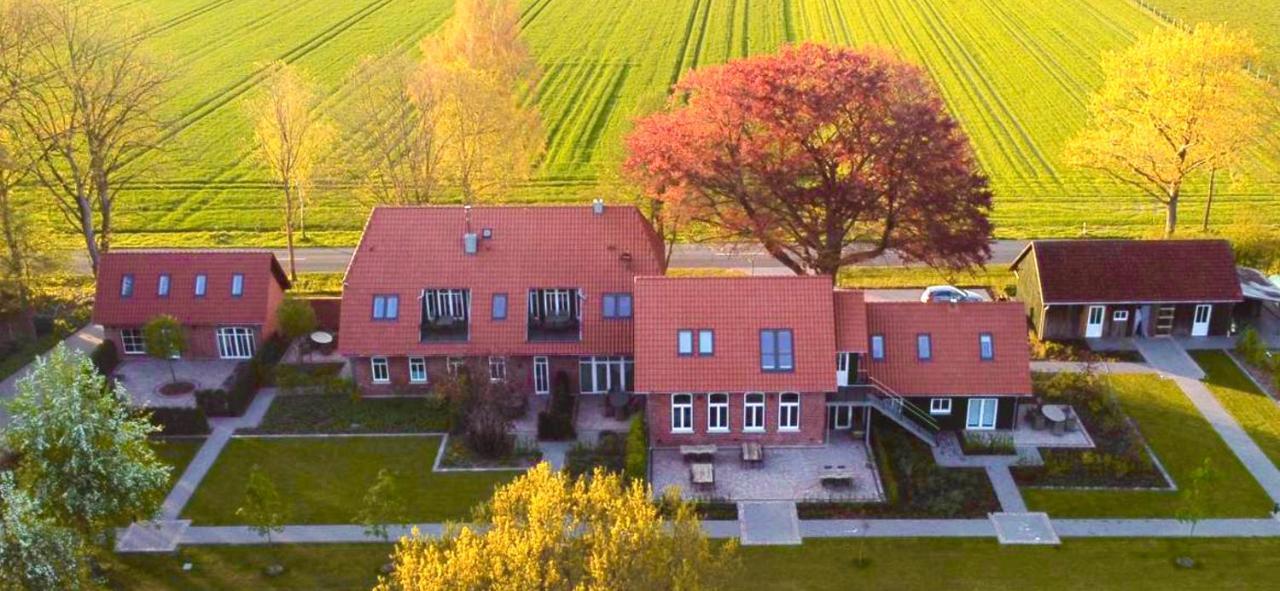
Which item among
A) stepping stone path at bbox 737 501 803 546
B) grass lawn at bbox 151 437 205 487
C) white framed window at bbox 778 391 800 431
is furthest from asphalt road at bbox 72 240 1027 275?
stepping stone path at bbox 737 501 803 546

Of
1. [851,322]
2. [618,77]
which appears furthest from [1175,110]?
[618,77]

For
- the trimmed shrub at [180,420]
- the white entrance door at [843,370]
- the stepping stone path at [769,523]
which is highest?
the white entrance door at [843,370]

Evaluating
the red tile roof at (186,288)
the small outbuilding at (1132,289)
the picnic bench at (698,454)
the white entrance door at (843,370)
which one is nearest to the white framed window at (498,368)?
the picnic bench at (698,454)

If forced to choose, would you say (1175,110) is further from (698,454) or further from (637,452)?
(637,452)

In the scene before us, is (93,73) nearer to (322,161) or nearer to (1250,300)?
(322,161)

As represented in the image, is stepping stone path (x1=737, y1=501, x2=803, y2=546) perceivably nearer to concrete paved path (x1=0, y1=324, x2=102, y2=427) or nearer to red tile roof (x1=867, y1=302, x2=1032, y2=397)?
red tile roof (x1=867, y1=302, x2=1032, y2=397)

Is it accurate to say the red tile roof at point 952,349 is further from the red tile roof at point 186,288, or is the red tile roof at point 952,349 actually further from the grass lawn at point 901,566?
the red tile roof at point 186,288
